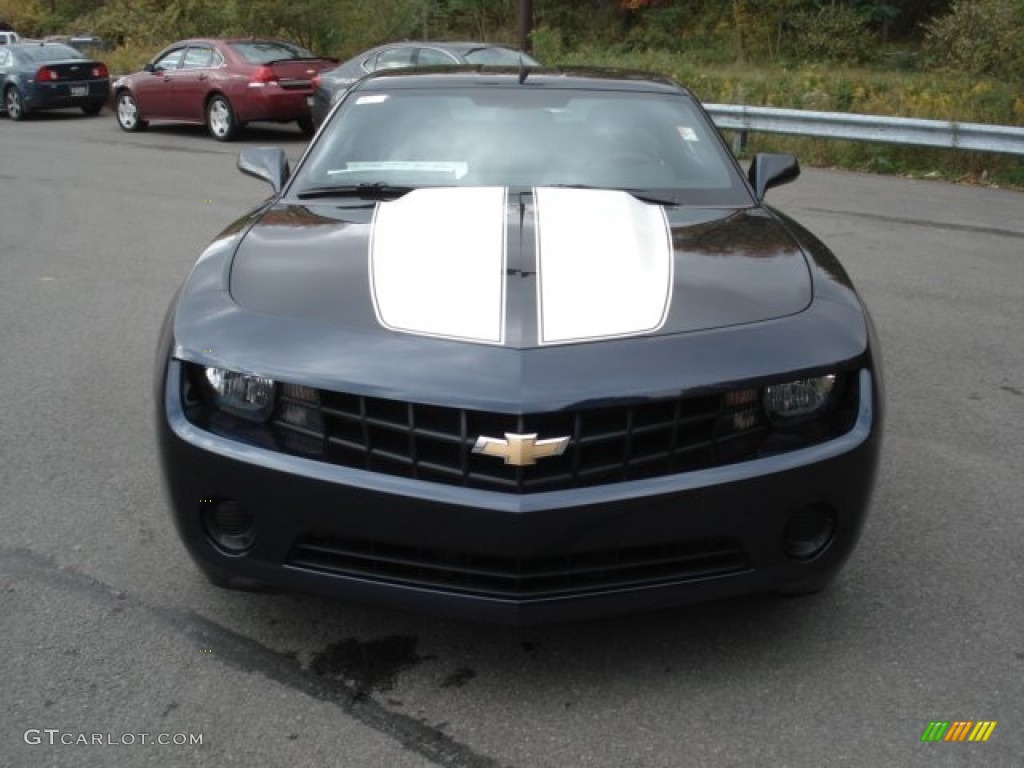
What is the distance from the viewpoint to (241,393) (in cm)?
292

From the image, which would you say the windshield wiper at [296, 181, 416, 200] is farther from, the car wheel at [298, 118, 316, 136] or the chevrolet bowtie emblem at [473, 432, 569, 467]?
the car wheel at [298, 118, 316, 136]

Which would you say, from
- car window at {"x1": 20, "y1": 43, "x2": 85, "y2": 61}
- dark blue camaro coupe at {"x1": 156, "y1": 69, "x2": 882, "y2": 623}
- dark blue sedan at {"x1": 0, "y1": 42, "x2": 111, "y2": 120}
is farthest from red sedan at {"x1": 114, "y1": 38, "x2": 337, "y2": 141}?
dark blue camaro coupe at {"x1": 156, "y1": 69, "x2": 882, "y2": 623}

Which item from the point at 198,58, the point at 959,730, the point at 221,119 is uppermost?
the point at 959,730

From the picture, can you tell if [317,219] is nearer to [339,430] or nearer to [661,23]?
[339,430]

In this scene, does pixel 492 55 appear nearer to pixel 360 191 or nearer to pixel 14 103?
pixel 14 103

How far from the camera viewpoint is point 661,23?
3266cm

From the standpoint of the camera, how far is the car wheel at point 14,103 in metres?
21.0

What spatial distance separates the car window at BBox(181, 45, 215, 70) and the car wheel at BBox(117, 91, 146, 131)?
130 centimetres

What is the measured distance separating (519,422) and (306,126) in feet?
51.0

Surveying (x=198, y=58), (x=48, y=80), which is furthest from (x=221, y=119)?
(x=48, y=80)

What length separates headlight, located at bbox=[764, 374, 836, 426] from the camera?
2873mm

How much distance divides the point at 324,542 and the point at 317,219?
1.29 metres

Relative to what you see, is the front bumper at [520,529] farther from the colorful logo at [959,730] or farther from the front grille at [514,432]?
the colorful logo at [959,730]

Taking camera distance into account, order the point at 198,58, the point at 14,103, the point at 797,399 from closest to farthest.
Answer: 1. the point at 797,399
2. the point at 198,58
3. the point at 14,103
